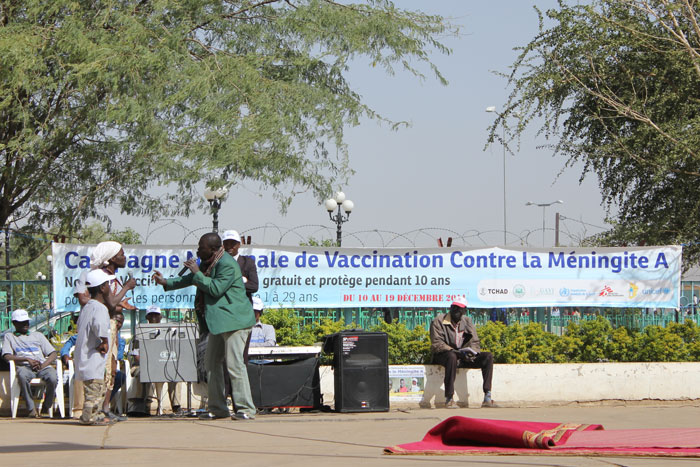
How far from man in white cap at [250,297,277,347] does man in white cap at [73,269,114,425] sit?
2.58m

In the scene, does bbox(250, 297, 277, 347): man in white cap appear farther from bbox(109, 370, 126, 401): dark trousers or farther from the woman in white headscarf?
the woman in white headscarf

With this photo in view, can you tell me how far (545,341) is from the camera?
1266cm

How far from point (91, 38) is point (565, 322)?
8.30 metres

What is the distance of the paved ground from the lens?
627 cm

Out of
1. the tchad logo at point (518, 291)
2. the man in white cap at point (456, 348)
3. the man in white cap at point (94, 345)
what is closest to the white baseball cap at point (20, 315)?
the man in white cap at point (94, 345)

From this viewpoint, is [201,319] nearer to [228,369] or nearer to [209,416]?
[228,369]

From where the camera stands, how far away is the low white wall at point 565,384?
39.2 ft

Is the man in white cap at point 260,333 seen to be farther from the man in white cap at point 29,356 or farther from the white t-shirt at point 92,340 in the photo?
the white t-shirt at point 92,340

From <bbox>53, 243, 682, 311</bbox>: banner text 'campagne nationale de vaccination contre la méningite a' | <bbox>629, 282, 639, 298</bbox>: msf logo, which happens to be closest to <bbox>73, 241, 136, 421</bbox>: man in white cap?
<bbox>53, 243, 682, 311</bbox>: banner text 'campagne nationale de vaccination contre la méningite a'

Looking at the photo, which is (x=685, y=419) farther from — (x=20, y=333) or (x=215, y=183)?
(x=20, y=333)

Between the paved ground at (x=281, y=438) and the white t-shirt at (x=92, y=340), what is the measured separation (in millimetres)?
548

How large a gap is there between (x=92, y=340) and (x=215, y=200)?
677cm

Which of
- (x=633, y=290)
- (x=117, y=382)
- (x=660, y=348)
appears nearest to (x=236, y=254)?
(x=117, y=382)

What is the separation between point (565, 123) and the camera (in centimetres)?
1756
